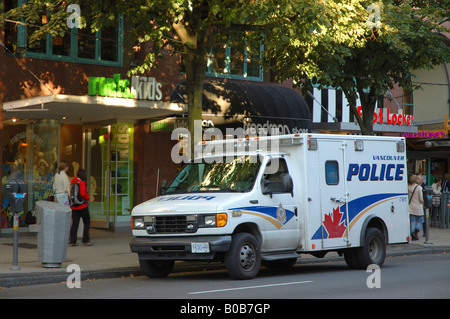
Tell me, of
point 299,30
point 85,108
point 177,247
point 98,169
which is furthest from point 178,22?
point 98,169

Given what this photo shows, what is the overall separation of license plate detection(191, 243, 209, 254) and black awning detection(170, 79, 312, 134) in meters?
9.28

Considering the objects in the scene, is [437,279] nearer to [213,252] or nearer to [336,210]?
[336,210]

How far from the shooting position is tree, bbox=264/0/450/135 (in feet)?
49.2

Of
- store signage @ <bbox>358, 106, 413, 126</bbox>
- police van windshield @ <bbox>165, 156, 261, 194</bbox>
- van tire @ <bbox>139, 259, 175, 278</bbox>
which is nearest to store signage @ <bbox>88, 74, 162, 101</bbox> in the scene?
police van windshield @ <bbox>165, 156, 261, 194</bbox>

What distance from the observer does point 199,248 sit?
38.9 ft

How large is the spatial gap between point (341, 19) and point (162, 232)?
6.28 m

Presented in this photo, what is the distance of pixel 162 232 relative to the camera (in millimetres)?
12305

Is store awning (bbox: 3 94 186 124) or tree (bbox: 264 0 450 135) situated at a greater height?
tree (bbox: 264 0 450 135)

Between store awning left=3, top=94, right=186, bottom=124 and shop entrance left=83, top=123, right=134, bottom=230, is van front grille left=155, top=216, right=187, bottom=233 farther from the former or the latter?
shop entrance left=83, top=123, right=134, bottom=230

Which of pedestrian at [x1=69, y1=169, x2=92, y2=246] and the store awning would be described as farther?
pedestrian at [x1=69, y1=169, x2=92, y2=246]

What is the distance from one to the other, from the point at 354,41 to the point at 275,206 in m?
6.53

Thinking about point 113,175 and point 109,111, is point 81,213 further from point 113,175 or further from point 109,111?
point 113,175
